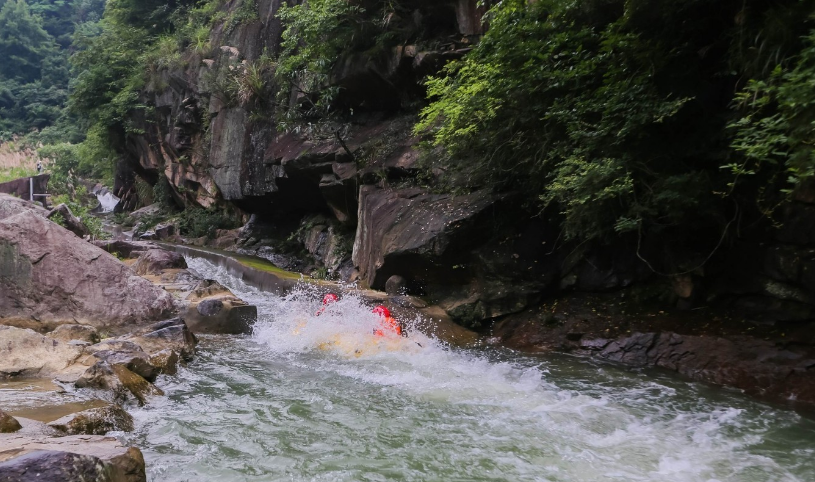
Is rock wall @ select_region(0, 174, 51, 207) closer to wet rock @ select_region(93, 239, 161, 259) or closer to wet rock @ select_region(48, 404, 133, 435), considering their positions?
wet rock @ select_region(93, 239, 161, 259)

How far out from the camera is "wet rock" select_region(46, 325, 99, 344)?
20.4 ft

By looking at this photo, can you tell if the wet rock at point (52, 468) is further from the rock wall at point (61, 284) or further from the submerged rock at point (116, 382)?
the rock wall at point (61, 284)

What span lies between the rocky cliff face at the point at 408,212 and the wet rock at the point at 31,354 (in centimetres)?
489

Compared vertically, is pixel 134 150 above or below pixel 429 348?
above

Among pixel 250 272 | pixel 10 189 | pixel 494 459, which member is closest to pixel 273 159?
pixel 250 272

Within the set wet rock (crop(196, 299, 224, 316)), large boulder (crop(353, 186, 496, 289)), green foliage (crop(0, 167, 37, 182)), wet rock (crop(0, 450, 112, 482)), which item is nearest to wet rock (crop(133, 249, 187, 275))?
wet rock (crop(196, 299, 224, 316))

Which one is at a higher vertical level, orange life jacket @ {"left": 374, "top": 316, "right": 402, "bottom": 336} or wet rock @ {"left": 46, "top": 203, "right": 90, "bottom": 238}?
wet rock @ {"left": 46, "top": 203, "right": 90, "bottom": 238}

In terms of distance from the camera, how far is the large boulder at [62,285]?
6875 millimetres

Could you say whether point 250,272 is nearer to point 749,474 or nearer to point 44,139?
point 749,474

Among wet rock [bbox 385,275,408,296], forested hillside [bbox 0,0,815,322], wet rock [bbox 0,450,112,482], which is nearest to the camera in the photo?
wet rock [bbox 0,450,112,482]

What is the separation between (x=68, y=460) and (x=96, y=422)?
4.40 ft

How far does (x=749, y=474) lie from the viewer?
12.2ft

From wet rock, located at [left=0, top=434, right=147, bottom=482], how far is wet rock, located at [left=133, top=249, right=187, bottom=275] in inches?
384

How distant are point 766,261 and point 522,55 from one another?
12.1ft
